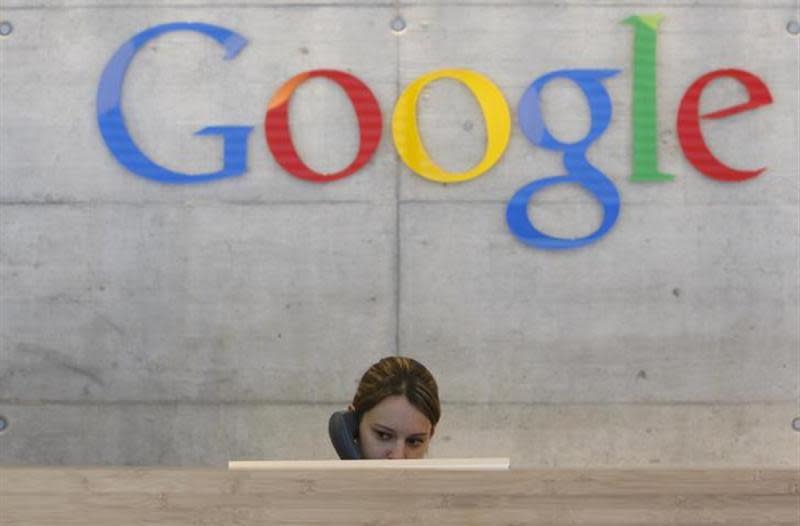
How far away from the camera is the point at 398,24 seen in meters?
5.88

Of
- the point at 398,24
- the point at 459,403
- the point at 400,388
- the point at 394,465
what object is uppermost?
the point at 398,24

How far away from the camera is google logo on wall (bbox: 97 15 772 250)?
582 cm

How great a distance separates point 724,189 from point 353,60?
4.61 ft

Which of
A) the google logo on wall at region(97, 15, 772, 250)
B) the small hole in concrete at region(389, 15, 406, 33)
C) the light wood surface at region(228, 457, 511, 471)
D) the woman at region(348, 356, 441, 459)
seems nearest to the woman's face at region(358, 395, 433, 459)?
the woman at region(348, 356, 441, 459)

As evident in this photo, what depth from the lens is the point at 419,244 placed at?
5.82 metres

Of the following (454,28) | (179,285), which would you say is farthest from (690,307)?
(179,285)

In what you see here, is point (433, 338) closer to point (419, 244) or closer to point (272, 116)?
point (419, 244)

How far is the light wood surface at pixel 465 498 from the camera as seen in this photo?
2.23m

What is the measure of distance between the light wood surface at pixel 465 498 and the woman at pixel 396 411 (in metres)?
1.73

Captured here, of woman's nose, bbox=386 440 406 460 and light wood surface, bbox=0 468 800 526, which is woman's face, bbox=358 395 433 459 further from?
light wood surface, bbox=0 468 800 526

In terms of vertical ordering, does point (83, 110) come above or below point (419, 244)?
above

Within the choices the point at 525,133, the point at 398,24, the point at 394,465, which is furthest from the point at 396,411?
the point at 398,24

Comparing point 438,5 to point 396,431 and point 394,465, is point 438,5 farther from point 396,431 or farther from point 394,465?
point 394,465

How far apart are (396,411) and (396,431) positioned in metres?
0.06
